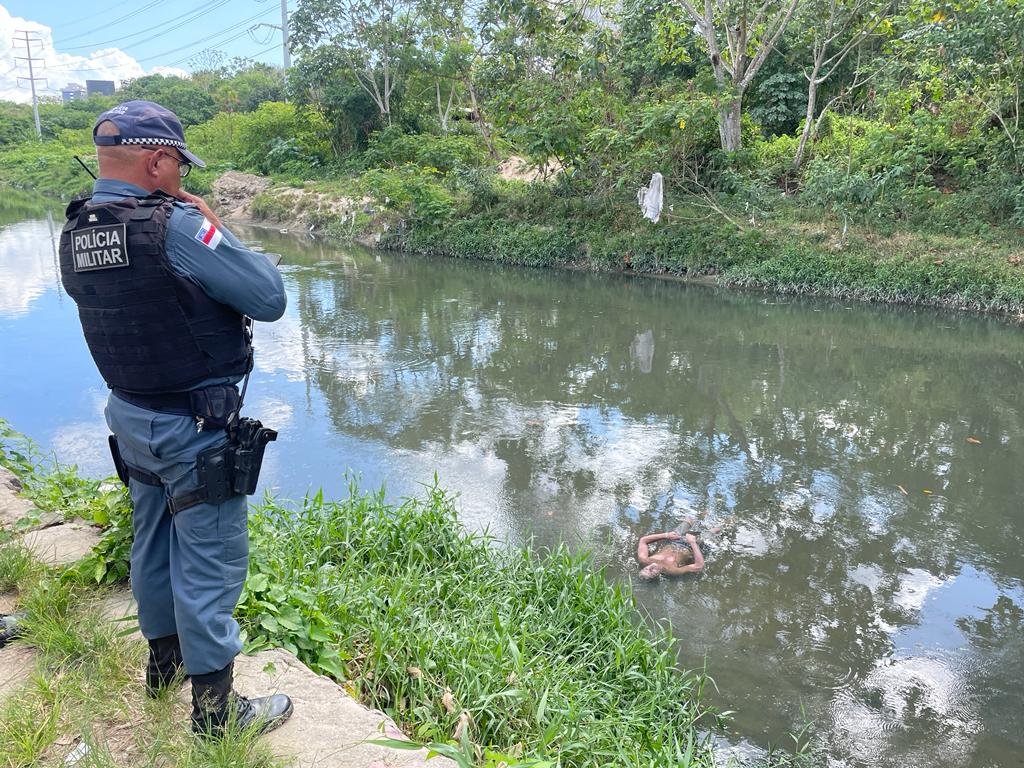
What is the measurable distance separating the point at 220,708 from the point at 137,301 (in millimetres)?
972

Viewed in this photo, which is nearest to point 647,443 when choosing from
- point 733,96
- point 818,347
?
point 818,347

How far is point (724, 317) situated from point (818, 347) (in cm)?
153

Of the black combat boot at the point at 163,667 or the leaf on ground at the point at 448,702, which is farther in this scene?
the leaf on ground at the point at 448,702

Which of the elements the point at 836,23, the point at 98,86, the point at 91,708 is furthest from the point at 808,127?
the point at 98,86

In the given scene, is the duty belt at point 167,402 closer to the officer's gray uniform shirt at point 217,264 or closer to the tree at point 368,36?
the officer's gray uniform shirt at point 217,264

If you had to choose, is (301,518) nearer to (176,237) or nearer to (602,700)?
(602,700)

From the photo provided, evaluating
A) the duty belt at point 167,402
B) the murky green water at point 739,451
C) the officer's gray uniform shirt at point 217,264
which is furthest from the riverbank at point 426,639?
the officer's gray uniform shirt at point 217,264

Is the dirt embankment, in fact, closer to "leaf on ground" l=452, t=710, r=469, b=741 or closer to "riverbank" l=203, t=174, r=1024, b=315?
"riverbank" l=203, t=174, r=1024, b=315

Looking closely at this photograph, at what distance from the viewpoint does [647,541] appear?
13.6 ft

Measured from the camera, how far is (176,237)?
1676mm

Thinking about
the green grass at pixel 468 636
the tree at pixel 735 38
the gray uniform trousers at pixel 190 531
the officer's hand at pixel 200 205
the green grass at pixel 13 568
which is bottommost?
the green grass at pixel 468 636

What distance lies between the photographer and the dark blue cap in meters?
1.72

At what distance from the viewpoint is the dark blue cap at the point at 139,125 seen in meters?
1.72

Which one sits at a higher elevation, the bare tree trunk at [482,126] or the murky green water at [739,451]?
the bare tree trunk at [482,126]
